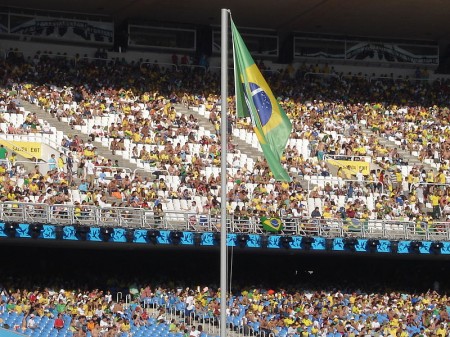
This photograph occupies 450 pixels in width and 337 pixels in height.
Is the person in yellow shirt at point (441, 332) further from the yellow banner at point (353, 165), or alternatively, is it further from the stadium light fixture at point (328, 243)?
the yellow banner at point (353, 165)

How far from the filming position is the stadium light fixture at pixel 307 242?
37.3 metres

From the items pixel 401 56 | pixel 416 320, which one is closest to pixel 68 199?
pixel 416 320

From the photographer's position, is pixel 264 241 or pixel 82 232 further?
pixel 264 241

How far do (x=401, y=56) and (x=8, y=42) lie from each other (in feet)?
54.9

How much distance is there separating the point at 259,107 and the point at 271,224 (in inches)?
754

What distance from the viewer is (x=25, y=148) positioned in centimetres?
3991

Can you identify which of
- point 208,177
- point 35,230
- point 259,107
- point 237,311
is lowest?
point 237,311

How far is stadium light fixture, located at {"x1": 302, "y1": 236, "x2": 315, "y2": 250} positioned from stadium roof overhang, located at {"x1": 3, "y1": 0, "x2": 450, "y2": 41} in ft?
43.9

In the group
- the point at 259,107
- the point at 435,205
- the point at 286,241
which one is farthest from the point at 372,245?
the point at 259,107

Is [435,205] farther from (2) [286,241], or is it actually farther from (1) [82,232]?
(1) [82,232]

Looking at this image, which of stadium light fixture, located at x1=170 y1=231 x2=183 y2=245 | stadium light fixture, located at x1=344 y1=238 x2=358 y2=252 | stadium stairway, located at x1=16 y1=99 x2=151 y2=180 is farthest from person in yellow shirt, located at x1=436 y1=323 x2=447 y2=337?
stadium stairway, located at x1=16 y1=99 x2=151 y2=180

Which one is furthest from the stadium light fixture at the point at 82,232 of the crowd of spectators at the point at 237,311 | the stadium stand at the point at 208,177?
the crowd of spectators at the point at 237,311

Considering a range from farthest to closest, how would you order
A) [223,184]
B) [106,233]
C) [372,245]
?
[372,245]
[106,233]
[223,184]

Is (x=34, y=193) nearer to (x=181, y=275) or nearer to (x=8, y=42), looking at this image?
(x=181, y=275)
